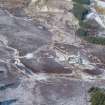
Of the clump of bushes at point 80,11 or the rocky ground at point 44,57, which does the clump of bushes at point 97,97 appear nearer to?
the rocky ground at point 44,57

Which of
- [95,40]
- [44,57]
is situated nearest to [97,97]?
[44,57]

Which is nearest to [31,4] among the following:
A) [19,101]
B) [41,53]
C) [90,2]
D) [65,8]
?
[65,8]

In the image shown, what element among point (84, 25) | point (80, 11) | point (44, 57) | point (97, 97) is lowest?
point (44, 57)

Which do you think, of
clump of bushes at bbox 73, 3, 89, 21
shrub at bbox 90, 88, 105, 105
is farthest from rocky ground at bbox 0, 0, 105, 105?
shrub at bbox 90, 88, 105, 105

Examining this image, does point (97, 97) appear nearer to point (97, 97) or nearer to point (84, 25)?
point (97, 97)

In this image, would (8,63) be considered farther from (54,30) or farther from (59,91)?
(54,30)

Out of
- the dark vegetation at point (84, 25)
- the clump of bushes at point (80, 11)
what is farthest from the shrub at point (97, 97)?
the clump of bushes at point (80, 11)

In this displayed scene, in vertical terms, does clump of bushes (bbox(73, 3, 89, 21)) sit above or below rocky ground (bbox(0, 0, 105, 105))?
above

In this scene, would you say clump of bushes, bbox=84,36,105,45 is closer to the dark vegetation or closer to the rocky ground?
the dark vegetation
